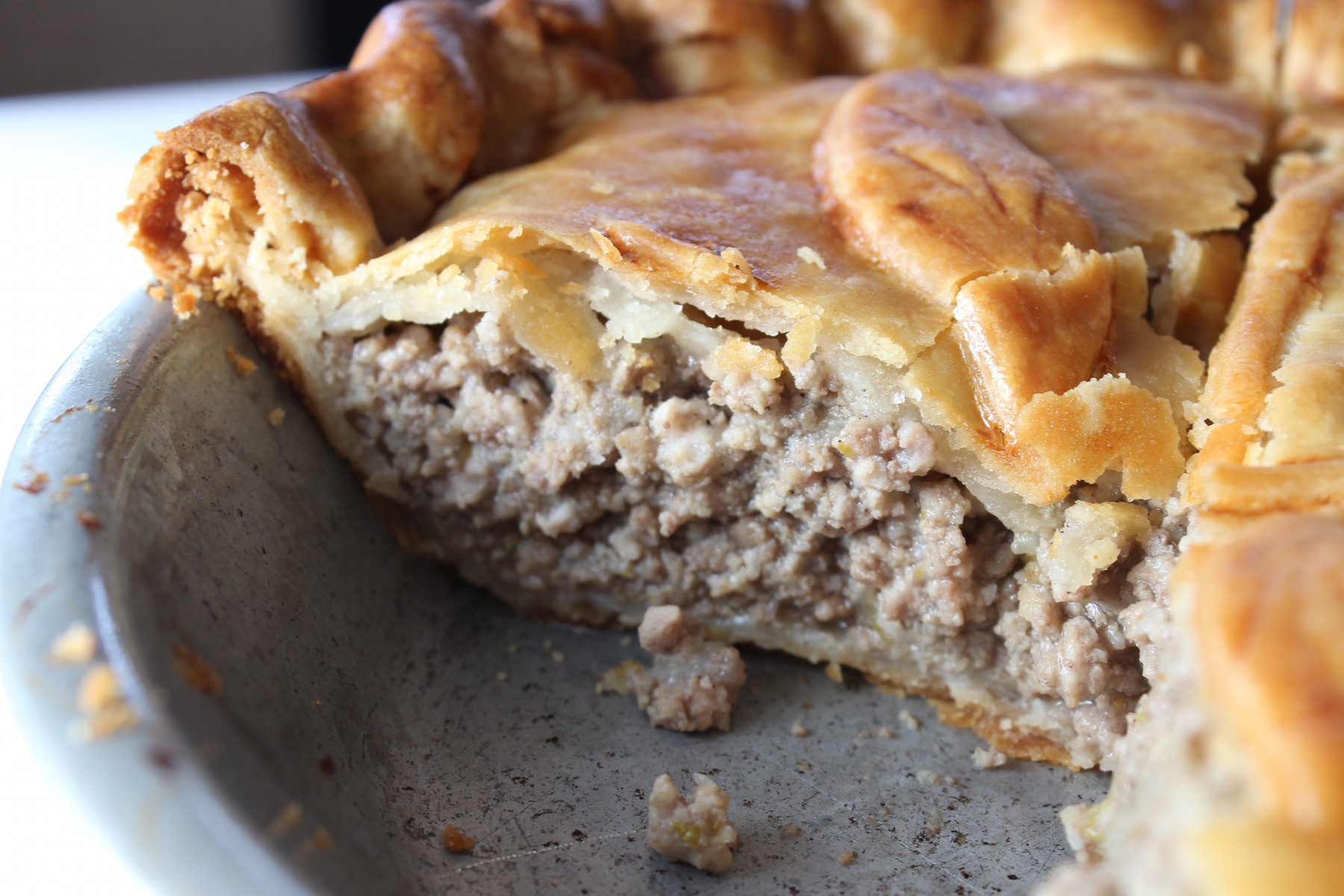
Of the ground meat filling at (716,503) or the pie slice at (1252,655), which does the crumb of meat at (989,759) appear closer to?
the ground meat filling at (716,503)

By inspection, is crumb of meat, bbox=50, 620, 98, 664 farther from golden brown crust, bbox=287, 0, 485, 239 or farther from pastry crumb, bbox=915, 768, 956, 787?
pastry crumb, bbox=915, 768, 956, 787

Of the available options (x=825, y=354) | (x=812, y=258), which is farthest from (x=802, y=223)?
(x=825, y=354)

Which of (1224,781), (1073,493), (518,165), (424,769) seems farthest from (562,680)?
(1224,781)

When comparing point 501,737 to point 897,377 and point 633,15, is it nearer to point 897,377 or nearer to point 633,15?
point 897,377

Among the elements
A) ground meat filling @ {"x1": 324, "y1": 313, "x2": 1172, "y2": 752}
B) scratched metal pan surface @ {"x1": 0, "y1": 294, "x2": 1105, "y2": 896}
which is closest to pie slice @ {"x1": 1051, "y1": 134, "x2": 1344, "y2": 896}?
ground meat filling @ {"x1": 324, "y1": 313, "x2": 1172, "y2": 752}

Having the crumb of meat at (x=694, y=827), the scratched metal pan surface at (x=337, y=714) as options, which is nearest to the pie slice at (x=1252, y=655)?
the scratched metal pan surface at (x=337, y=714)

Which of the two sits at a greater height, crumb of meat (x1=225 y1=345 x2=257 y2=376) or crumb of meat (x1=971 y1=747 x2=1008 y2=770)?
crumb of meat (x1=225 y1=345 x2=257 y2=376)

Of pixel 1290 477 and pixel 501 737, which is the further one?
pixel 501 737
